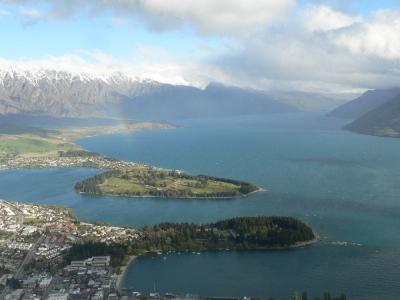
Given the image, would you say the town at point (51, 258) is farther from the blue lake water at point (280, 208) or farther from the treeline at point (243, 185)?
the treeline at point (243, 185)

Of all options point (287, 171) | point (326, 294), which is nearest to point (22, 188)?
point (287, 171)

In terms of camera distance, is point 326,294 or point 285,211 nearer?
point 326,294

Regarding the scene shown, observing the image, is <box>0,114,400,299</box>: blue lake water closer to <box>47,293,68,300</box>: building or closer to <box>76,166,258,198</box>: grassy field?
<box>76,166,258,198</box>: grassy field

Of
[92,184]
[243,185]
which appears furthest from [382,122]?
[92,184]

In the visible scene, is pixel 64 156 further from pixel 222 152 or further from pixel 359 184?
pixel 359 184

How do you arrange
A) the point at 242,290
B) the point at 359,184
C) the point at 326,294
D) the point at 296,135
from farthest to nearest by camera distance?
the point at 296,135
the point at 359,184
the point at 242,290
the point at 326,294
